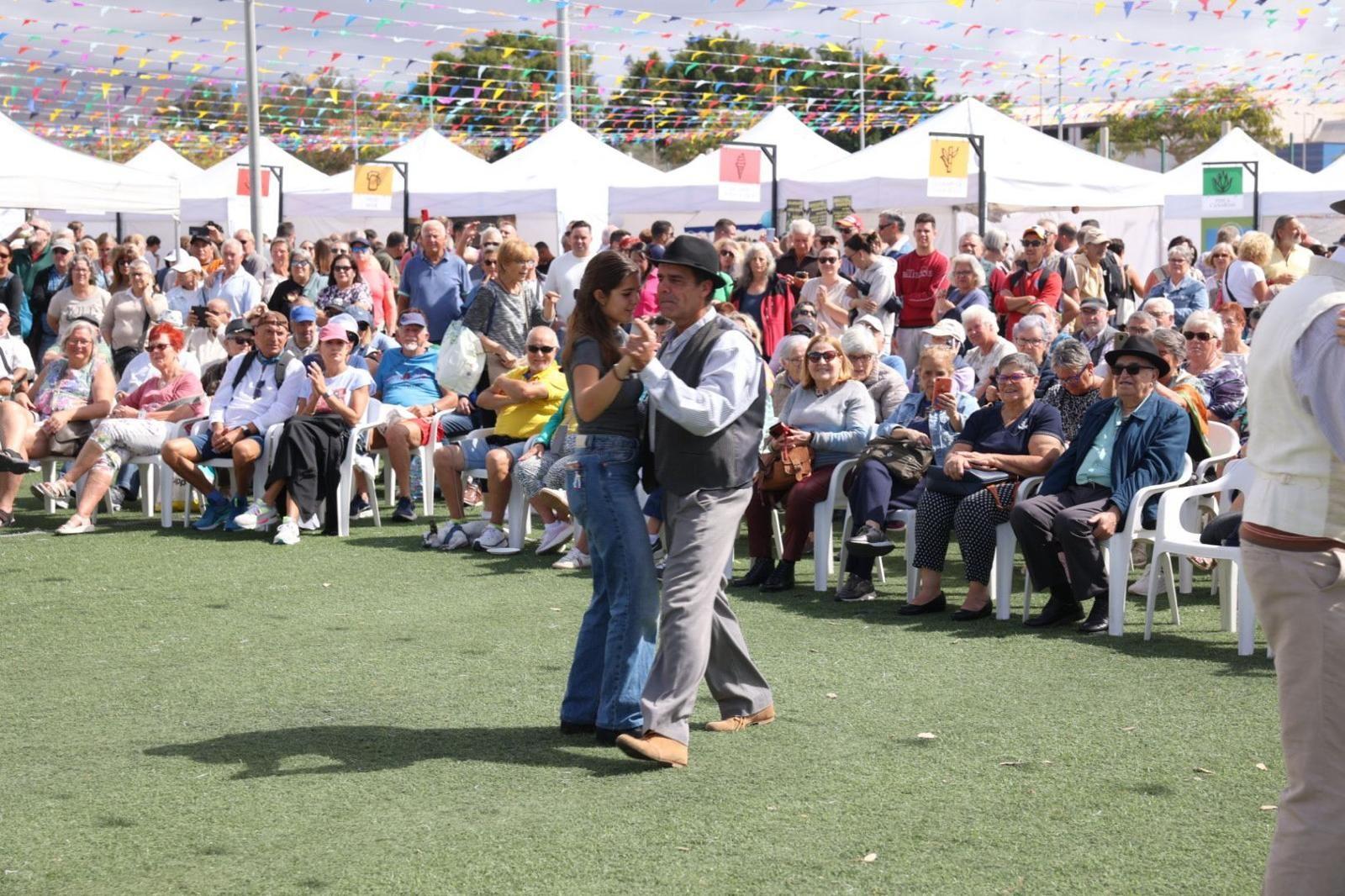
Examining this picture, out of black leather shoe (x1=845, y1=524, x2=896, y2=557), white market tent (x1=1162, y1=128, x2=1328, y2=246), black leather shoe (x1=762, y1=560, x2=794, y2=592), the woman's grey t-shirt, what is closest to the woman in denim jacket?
black leather shoe (x1=845, y1=524, x2=896, y2=557)

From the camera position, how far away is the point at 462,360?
1065cm

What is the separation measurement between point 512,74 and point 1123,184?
1745 inches

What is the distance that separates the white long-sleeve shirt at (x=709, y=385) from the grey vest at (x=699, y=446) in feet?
0.09

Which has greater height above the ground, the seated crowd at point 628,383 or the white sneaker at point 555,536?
the seated crowd at point 628,383

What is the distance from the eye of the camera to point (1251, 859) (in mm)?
4082

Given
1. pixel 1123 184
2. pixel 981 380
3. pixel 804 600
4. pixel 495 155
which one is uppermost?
pixel 495 155

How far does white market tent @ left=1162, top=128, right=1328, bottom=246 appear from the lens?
75.7ft

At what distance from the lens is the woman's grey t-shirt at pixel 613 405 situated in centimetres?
509

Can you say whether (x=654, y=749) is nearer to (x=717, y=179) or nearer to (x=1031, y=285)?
(x=1031, y=285)

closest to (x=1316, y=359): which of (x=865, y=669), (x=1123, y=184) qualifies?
(x=865, y=669)

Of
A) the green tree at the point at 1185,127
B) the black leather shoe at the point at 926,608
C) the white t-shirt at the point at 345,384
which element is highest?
the green tree at the point at 1185,127

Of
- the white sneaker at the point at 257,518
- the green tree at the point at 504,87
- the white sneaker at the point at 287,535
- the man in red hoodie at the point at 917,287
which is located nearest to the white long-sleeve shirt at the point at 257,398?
the white sneaker at the point at 257,518

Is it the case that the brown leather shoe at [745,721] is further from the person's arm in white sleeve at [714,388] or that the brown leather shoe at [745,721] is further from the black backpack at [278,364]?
the black backpack at [278,364]

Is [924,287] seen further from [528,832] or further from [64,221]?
[64,221]
